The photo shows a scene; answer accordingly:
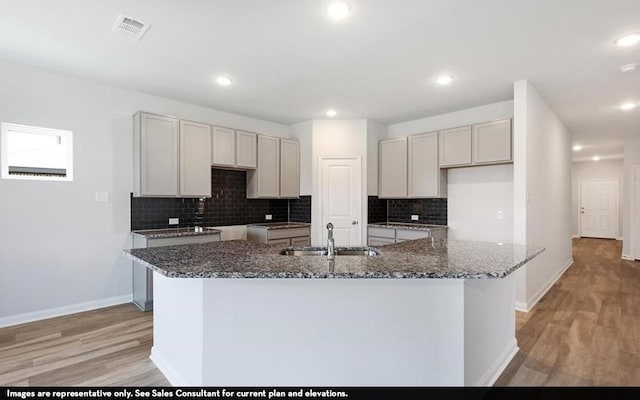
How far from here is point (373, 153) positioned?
17.7 ft

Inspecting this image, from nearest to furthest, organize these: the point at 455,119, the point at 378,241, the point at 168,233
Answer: the point at 168,233 → the point at 455,119 → the point at 378,241

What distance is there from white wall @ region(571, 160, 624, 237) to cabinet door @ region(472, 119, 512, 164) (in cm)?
799

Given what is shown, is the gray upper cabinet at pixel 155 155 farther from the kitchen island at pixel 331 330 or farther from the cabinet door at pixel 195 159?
the kitchen island at pixel 331 330

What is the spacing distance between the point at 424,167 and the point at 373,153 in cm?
86

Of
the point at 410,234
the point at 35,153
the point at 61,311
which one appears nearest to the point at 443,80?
the point at 410,234

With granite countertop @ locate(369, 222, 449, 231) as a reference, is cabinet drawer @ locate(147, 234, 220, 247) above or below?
below

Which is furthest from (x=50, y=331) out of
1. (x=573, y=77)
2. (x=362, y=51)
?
(x=573, y=77)

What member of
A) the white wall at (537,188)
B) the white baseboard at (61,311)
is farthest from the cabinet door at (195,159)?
the white wall at (537,188)

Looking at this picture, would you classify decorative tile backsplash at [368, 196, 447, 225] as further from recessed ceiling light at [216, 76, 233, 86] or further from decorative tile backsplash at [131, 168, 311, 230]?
recessed ceiling light at [216, 76, 233, 86]

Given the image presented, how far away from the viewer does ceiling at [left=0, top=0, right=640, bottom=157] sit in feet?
7.55

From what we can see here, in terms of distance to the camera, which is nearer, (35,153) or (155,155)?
(35,153)

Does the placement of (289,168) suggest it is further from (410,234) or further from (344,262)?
(344,262)

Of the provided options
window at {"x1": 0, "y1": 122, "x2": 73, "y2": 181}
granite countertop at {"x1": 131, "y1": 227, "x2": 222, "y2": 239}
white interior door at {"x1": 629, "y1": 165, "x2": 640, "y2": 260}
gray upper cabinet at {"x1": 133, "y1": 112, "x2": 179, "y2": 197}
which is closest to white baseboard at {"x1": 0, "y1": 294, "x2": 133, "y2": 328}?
granite countertop at {"x1": 131, "y1": 227, "x2": 222, "y2": 239}

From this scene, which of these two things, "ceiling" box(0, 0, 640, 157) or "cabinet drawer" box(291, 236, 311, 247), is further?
"cabinet drawer" box(291, 236, 311, 247)
